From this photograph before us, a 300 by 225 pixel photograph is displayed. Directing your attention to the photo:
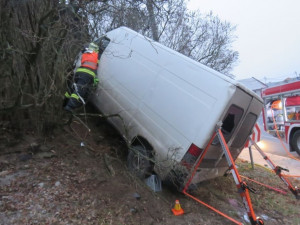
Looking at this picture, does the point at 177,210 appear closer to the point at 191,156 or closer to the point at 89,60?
the point at 191,156

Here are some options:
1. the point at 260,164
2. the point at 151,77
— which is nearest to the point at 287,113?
the point at 260,164

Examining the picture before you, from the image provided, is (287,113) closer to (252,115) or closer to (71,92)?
(252,115)

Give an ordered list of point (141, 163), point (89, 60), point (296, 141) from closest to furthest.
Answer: point (141, 163) < point (89, 60) < point (296, 141)

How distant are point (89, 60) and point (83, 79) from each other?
1.34ft

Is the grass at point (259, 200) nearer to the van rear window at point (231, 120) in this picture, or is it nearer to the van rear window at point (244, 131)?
the van rear window at point (244, 131)

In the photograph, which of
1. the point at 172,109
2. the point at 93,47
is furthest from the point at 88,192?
the point at 93,47

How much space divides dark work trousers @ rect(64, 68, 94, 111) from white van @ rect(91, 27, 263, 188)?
420 mm

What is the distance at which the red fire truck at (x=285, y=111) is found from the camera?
352 inches

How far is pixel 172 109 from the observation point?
150 inches

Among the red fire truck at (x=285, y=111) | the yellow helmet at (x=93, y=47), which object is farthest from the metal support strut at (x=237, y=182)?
the red fire truck at (x=285, y=111)

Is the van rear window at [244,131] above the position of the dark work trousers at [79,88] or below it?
above

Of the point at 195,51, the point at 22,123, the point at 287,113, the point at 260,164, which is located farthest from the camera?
the point at 195,51

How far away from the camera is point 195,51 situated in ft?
40.7

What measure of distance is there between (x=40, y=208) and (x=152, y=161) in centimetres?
162
